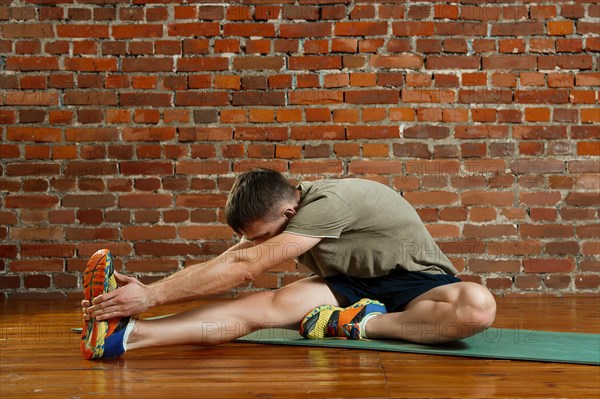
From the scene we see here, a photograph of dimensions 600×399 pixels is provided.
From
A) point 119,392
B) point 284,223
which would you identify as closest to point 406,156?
point 284,223

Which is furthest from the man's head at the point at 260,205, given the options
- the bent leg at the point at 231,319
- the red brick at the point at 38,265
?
the red brick at the point at 38,265

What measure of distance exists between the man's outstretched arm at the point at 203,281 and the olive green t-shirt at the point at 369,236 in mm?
175

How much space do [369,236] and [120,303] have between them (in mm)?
858

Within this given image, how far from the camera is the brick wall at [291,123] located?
4.09 metres

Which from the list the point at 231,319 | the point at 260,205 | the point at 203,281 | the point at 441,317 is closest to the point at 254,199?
the point at 260,205

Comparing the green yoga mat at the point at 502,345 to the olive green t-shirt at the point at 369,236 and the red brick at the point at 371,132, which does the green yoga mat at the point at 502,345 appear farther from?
the red brick at the point at 371,132

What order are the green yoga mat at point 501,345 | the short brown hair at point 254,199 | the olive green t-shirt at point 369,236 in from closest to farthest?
the green yoga mat at point 501,345, the short brown hair at point 254,199, the olive green t-shirt at point 369,236

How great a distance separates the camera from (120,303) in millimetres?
2316

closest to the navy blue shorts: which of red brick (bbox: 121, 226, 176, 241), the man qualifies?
the man

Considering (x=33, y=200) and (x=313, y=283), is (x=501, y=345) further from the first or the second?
(x=33, y=200)

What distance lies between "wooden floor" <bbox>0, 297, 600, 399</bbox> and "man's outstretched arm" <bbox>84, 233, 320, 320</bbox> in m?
0.17

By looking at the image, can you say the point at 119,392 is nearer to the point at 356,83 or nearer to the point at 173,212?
the point at 173,212

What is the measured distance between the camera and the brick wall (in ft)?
13.4

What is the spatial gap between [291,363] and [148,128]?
2252 millimetres
